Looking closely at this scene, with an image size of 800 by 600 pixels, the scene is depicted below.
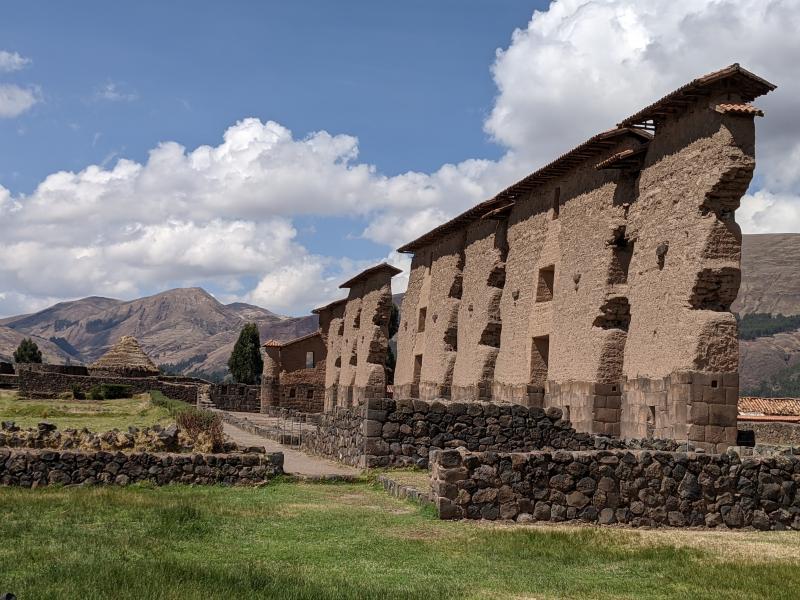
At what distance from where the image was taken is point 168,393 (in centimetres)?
5406

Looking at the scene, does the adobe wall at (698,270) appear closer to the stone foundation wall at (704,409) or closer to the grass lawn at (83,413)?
the stone foundation wall at (704,409)

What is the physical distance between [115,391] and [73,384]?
2.69 metres

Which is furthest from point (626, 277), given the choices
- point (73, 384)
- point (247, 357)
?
point (247, 357)

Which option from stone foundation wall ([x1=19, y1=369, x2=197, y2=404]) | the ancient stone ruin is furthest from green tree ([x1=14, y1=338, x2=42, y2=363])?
the ancient stone ruin

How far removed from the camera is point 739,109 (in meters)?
18.1

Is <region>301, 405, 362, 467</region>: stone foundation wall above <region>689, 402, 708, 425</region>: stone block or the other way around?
the other way around

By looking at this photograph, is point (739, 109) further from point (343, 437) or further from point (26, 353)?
point (26, 353)

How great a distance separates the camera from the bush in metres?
49.3

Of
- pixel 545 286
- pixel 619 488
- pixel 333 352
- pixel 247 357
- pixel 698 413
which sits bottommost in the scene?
pixel 619 488

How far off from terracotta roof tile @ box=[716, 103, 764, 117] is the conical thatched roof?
48378 millimetres

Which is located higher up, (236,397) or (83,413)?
(236,397)

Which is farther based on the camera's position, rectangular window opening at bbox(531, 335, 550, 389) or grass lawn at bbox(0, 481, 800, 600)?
rectangular window opening at bbox(531, 335, 550, 389)

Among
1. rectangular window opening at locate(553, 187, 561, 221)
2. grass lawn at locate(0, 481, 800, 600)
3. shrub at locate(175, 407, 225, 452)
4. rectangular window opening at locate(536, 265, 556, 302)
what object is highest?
rectangular window opening at locate(553, 187, 561, 221)

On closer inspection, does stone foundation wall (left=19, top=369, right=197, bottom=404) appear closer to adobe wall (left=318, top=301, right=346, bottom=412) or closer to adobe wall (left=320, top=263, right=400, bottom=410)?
adobe wall (left=318, top=301, right=346, bottom=412)
